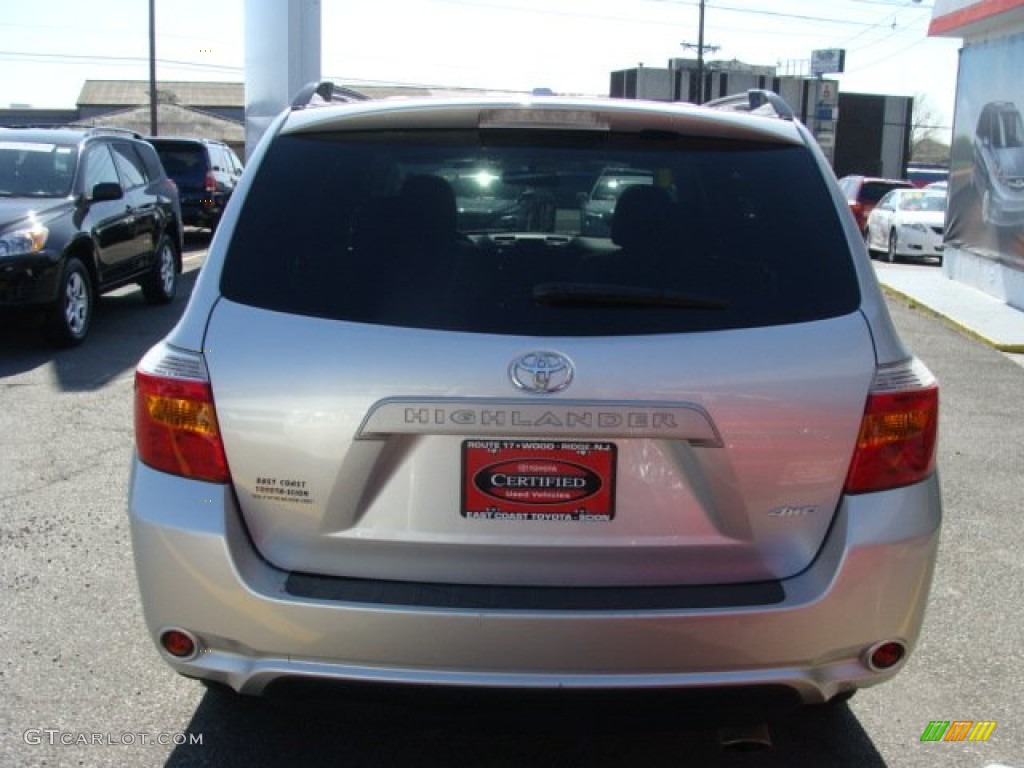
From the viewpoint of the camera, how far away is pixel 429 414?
2.59 meters

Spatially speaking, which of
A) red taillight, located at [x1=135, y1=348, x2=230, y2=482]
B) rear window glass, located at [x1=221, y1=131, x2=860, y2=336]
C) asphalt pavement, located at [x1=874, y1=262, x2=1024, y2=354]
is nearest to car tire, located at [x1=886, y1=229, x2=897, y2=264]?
asphalt pavement, located at [x1=874, y1=262, x2=1024, y2=354]

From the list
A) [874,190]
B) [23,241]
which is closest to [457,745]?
[23,241]

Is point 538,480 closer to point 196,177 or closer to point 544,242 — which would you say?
point 544,242

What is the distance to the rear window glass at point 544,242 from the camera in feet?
8.87

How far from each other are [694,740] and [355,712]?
1.15 meters

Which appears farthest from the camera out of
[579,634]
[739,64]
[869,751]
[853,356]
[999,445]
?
[739,64]

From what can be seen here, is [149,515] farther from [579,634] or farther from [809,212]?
[809,212]

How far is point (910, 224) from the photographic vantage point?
20.7 m

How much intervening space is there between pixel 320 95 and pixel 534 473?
1.84m

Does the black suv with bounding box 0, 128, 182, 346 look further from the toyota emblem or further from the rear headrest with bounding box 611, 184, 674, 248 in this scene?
the toyota emblem

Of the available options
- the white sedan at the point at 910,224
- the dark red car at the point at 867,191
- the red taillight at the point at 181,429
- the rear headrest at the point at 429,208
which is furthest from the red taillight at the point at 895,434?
the dark red car at the point at 867,191

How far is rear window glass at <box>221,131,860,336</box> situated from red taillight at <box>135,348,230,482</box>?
0.26 meters

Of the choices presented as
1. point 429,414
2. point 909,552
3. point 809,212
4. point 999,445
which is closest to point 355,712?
point 429,414

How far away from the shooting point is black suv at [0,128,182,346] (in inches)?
357
